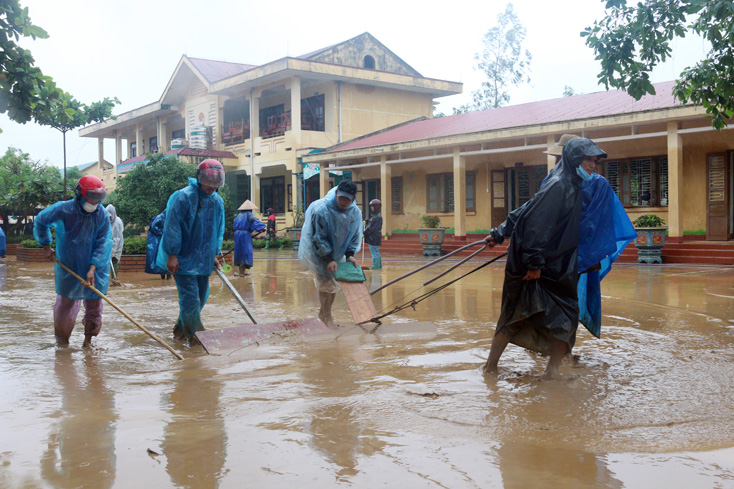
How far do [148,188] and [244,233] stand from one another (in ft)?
39.2

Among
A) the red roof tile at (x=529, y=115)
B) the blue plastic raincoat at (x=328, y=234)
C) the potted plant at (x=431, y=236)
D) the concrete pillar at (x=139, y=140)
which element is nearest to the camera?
the blue plastic raincoat at (x=328, y=234)

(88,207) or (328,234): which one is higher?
(88,207)

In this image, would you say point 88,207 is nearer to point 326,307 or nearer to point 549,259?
point 326,307

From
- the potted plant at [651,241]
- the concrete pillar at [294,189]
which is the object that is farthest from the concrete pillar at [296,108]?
the potted plant at [651,241]

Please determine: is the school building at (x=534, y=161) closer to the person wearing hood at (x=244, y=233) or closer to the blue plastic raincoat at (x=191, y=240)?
the person wearing hood at (x=244, y=233)

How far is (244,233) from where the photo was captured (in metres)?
12.9

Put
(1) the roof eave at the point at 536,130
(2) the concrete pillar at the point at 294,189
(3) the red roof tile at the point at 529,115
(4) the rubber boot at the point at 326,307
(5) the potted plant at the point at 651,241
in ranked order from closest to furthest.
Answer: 1. (4) the rubber boot at the point at 326,307
2. (5) the potted plant at the point at 651,241
3. (1) the roof eave at the point at 536,130
4. (3) the red roof tile at the point at 529,115
5. (2) the concrete pillar at the point at 294,189

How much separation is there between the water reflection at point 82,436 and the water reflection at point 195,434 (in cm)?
28

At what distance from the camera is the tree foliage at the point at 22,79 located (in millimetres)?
5777

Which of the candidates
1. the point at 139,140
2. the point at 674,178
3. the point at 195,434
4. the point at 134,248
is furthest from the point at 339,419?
the point at 139,140

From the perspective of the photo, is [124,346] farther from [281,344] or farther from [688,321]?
[688,321]

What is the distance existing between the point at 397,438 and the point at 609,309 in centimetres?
565

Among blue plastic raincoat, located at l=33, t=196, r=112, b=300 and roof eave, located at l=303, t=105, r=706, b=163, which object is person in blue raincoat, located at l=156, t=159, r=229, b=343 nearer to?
blue plastic raincoat, located at l=33, t=196, r=112, b=300

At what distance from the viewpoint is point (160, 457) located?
3.09 metres
